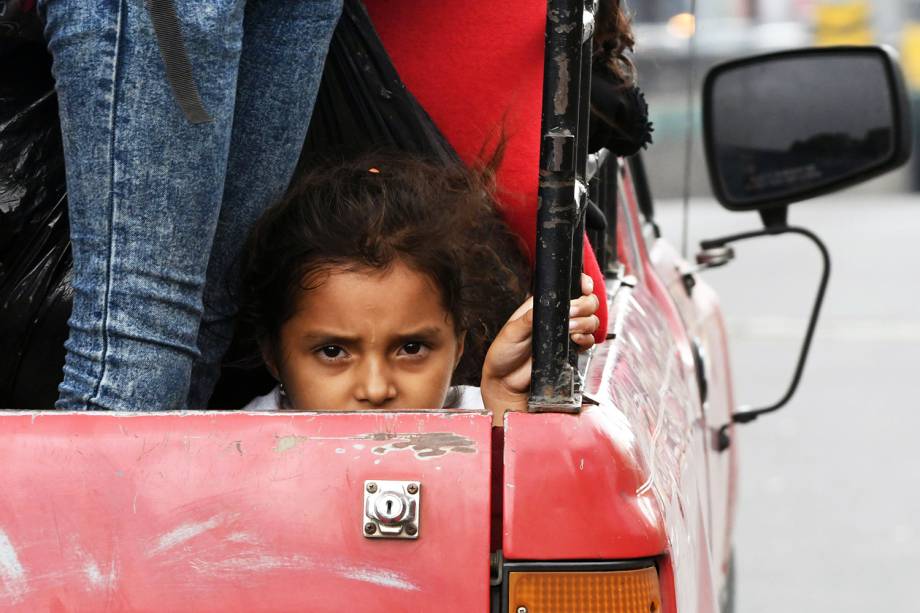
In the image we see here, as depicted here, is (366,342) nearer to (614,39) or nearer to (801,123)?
(614,39)

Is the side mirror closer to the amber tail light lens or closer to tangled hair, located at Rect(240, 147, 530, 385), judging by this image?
tangled hair, located at Rect(240, 147, 530, 385)

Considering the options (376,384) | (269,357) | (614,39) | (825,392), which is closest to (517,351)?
(376,384)

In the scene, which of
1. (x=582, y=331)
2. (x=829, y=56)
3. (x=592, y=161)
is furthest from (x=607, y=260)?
(x=582, y=331)

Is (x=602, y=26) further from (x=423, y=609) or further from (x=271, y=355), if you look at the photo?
(x=423, y=609)

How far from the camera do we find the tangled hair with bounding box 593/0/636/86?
2.60 meters

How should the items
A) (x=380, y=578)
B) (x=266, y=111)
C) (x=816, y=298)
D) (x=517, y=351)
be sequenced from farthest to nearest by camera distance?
(x=816, y=298) → (x=266, y=111) → (x=517, y=351) → (x=380, y=578)

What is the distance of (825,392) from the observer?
8227mm

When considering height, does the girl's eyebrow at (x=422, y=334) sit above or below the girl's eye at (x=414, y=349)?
above

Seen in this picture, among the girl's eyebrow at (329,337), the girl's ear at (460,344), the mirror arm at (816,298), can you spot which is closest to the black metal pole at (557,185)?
the girl's eyebrow at (329,337)

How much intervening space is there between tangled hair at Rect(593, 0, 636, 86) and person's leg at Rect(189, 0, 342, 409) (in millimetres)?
570

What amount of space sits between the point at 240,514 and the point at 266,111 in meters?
0.72

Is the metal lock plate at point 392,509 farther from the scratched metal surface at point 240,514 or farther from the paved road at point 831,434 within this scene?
the paved road at point 831,434

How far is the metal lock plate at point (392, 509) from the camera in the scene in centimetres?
162

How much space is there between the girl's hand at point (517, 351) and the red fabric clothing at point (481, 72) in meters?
0.28
